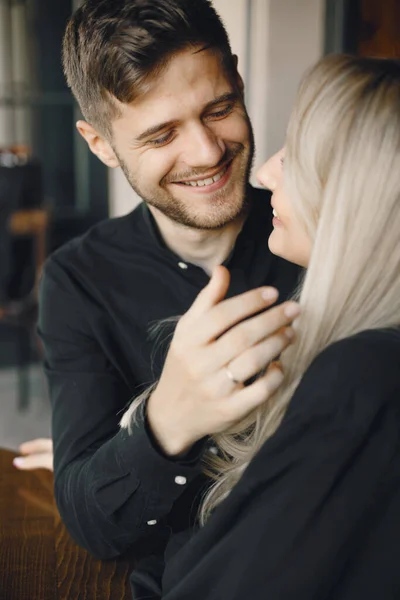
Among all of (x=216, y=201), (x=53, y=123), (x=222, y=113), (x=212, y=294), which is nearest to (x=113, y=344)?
(x=216, y=201)

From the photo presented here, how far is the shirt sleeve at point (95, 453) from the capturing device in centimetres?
103

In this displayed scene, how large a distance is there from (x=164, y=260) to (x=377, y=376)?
0.82 meters

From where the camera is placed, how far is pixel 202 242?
1.51 metres

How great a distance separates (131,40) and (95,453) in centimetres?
67

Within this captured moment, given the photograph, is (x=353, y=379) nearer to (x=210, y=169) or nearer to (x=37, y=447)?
(x=210, y=169)

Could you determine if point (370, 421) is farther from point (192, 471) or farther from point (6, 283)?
point (6, 283)

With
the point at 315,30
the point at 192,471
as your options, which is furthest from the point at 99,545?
the point at 315,30

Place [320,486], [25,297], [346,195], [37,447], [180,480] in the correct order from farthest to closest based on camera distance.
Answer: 1. [25,297]
2. [37,447]
3. [180,480]
4. [346,195]
5. [320,486]

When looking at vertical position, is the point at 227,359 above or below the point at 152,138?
below

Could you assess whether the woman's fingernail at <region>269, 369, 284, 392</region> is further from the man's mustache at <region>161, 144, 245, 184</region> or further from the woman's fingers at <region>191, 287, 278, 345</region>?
the man's mustache at <region>161, 144, 245, 184</region>

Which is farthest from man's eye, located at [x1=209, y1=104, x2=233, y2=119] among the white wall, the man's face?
the white wall

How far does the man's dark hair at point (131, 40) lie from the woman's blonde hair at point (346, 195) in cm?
43

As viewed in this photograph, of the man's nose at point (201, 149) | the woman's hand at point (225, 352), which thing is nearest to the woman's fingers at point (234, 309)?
the woman's hand at point (225, 352)

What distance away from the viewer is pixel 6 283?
3.94m
